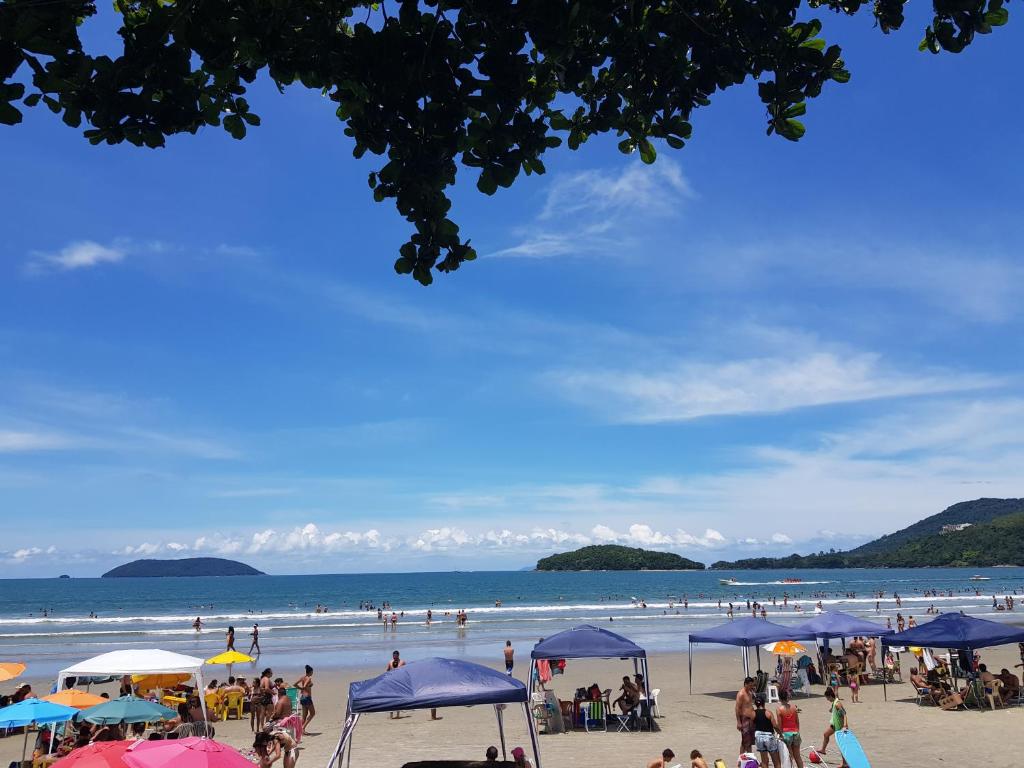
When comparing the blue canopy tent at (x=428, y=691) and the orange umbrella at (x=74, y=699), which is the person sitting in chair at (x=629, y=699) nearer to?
the blue canopy tent at (x=428, y=691)

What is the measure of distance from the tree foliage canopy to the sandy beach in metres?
11.6

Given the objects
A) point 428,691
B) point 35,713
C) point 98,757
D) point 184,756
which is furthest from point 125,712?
point 184,756

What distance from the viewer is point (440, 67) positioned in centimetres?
372

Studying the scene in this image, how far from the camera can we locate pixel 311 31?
144 inches

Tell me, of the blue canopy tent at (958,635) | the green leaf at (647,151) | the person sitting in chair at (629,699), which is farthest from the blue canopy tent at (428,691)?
the blue canopy tent at (958,635)

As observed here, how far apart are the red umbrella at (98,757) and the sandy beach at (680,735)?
20.1 feet

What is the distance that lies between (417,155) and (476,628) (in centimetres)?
5093

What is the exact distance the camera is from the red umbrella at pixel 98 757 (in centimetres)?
768

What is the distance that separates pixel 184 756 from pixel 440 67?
6914 mm

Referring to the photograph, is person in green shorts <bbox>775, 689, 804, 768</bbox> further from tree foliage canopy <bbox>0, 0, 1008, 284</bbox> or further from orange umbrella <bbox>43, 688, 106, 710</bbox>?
orange umbrella <bbox>43, 688, 106, 710</bbox>

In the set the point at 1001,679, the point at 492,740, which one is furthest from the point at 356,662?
the point at 1001,679

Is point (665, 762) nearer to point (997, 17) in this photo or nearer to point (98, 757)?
point (98, 757)

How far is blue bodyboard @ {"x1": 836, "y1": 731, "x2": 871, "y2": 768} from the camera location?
10.7m

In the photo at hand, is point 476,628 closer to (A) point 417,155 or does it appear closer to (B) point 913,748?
(B) point 913,748
